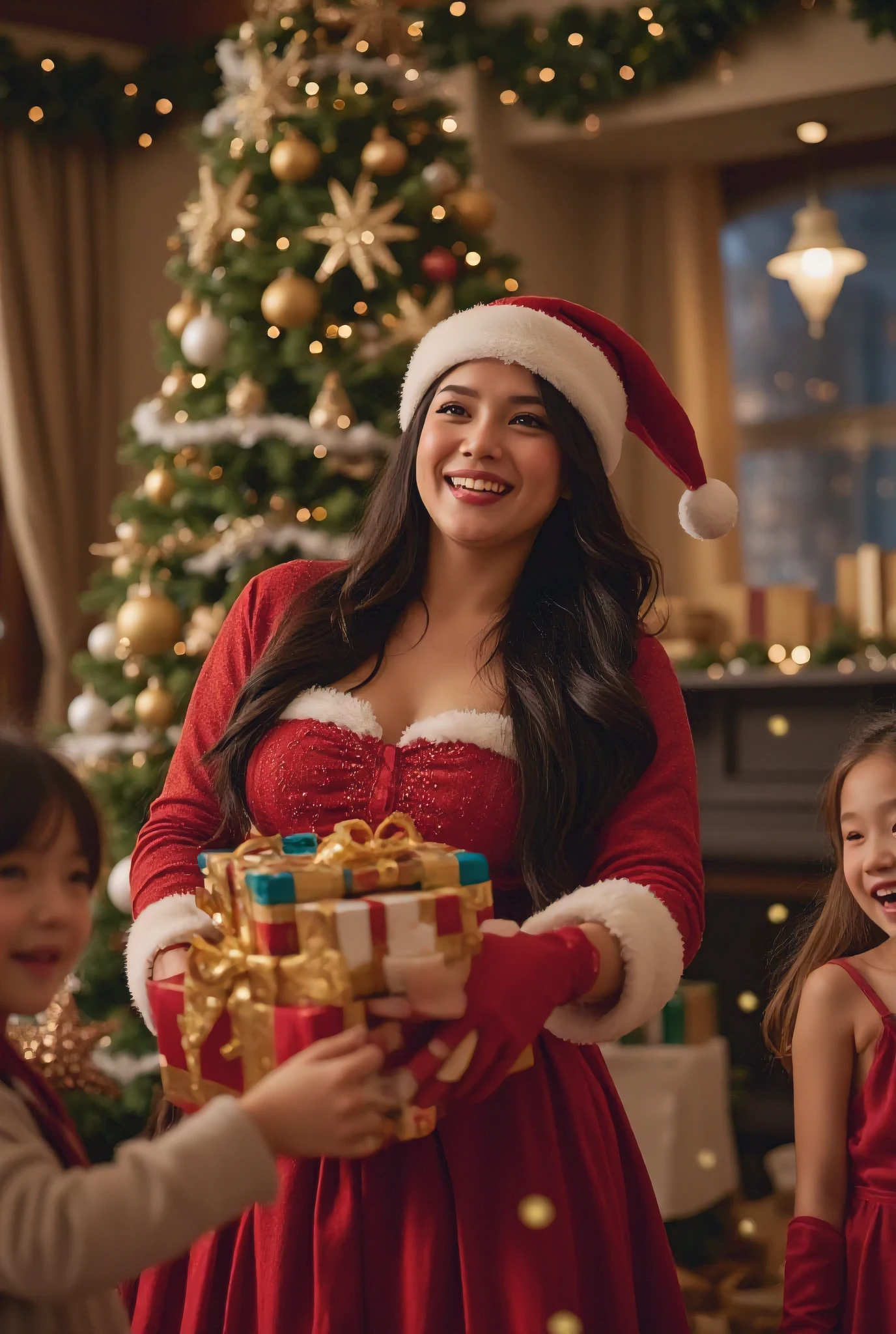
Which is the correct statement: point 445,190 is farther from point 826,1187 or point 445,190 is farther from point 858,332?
point 826,1187

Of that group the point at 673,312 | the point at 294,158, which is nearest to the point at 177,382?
the point at 294,158

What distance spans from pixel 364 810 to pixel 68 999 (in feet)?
6.41

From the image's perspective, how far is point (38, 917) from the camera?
3.50ft

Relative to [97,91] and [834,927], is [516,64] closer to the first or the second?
[97,91]

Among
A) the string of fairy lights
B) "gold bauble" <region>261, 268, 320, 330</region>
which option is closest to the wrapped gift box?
"gold bauble" <region>261, 268, 320, 330</region>

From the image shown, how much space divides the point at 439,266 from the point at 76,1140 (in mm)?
2734

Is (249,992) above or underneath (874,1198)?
above

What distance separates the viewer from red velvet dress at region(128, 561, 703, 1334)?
135 cm

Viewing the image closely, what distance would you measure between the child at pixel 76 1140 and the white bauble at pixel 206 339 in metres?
2.49

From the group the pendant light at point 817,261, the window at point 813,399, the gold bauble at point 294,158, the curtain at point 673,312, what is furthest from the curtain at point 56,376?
the pendant light at point 817,261

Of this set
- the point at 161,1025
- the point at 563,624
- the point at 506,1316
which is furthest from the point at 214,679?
the point at 506,1316

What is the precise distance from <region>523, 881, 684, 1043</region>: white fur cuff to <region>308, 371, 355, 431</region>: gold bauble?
2.14m

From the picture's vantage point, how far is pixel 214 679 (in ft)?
5.56

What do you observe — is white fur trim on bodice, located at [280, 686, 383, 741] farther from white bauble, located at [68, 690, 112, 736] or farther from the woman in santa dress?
white bauble, located at [68, 690, 112, 736]
